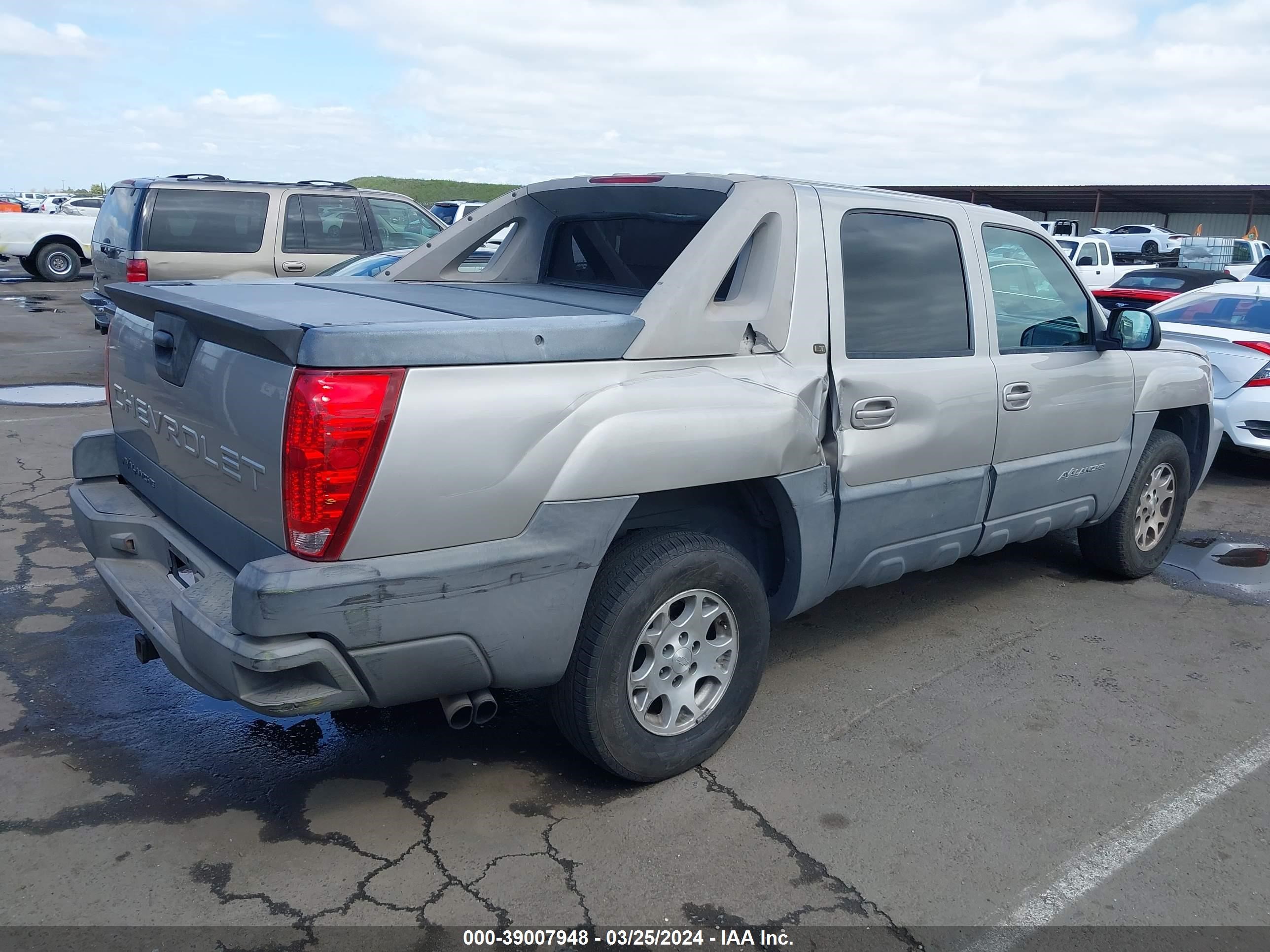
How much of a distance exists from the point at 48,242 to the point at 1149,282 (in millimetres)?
21130

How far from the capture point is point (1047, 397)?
15.0 feet

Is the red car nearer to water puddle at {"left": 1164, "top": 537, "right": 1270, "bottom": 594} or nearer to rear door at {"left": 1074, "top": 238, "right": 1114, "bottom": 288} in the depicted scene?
rear door at {"left": 1074, "top": 238, "right": 1114, "bottom": 288}

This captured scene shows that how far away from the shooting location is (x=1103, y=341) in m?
4.83

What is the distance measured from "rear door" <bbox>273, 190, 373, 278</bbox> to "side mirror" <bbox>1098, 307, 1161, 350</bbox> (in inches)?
319

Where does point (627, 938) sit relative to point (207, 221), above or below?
below

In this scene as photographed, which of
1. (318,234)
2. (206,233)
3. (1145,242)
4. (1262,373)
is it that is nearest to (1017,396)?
(1262,373)

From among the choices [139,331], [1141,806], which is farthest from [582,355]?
[1141,806]

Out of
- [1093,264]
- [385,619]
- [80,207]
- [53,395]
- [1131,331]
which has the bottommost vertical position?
[53,395]

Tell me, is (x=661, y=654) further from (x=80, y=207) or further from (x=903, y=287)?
(x=80, y=207)

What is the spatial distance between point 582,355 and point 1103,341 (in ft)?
9.78

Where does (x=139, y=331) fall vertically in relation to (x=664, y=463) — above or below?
above

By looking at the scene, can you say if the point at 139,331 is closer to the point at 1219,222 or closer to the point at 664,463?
the point at 664,463

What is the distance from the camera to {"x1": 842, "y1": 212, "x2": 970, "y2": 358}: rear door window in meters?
3.85

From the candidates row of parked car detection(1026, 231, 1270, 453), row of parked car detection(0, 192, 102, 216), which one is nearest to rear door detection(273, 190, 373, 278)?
row of parked car detection(1026, 231, 1270, 453)
